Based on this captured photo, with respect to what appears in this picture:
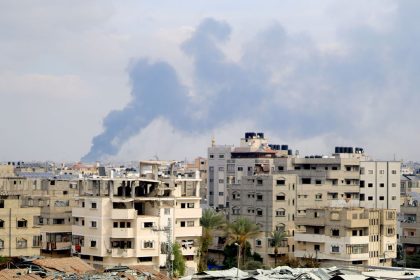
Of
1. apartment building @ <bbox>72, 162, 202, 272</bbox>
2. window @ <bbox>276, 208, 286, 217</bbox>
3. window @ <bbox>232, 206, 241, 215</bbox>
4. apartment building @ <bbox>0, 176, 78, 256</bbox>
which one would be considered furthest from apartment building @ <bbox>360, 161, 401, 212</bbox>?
apartment building @ <bbox>0, 176, 78, 256</bbox>

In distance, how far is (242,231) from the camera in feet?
225

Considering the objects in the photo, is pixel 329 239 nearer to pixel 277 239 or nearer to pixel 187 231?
pixel 277 239

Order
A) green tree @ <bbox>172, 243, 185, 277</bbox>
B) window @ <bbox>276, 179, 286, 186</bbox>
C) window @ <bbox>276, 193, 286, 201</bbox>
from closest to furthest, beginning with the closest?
green tree @ <bbox>172, 243, 185, 277</bbox> → window @ <bbox>276, 193, 286, 201</bbox> → window @ <bbox>276, 179, 286, 186</bbox>

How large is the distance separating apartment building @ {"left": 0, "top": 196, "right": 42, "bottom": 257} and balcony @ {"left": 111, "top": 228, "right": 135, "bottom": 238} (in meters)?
4.17

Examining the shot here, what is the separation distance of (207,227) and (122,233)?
10746mm

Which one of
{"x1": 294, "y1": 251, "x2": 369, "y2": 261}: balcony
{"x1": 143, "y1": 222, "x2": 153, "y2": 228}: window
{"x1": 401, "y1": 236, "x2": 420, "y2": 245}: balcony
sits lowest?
{"x1": 294, "y1": 251, "x2": 369, "y2": 261}: balcony

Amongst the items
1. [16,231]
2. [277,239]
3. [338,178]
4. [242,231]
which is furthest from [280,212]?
[16,231]

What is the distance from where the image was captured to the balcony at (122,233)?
60000 mm

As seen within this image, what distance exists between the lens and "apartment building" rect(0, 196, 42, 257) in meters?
58.3

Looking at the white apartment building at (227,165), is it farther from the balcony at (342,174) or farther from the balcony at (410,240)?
the balcony at (410,240)

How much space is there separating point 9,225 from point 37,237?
1.90 m

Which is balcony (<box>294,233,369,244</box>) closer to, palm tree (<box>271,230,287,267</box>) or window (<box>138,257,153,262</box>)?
palm tree (<box>271,230,287,267</box>)

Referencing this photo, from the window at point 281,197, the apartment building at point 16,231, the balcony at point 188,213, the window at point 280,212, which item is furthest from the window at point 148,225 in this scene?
the window at point 281,197

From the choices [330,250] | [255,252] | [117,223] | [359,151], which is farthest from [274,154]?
[117,223]
